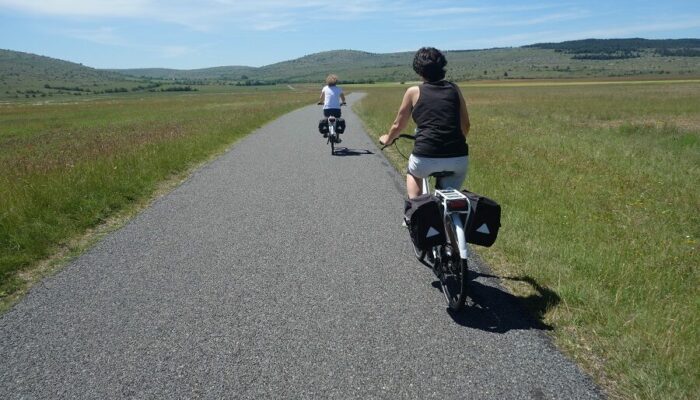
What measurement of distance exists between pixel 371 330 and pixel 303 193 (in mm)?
5154

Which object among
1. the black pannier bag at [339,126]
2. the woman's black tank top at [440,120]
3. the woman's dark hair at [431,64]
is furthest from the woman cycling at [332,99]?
the woman's black tank top at [440,120]

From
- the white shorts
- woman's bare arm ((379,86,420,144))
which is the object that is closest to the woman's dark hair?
woman's bare arm ((379,86,420,144))

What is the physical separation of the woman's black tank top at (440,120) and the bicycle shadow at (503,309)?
1.32 metres

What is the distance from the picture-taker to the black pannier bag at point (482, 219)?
3.89 m

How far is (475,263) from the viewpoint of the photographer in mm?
5062

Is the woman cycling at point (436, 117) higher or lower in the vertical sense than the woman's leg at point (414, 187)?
higher

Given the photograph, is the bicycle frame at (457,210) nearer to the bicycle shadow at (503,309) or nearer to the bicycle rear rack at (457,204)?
the bicycle rear rack at (457,204)

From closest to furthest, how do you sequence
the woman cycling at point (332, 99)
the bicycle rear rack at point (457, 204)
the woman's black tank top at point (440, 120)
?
1. the bicycle rear rack at point (457, 204)
2. the woman's black tank top at point (440, 120)
3. the woman cycling at point (332, 99)

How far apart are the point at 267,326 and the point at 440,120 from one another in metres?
2.34

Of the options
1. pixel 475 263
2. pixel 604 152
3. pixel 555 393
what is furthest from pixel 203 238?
pixel 604 152

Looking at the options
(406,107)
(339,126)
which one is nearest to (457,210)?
(406,107)

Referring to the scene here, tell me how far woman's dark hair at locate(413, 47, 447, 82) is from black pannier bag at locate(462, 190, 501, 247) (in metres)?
1.20

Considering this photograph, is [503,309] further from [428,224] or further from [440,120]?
[440,120]

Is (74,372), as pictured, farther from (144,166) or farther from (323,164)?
(323,164)
